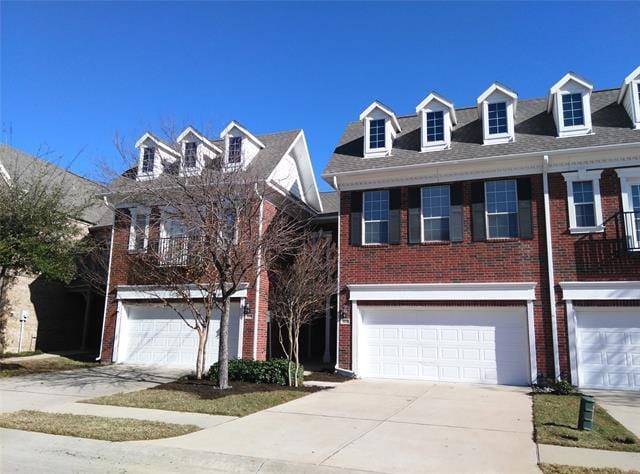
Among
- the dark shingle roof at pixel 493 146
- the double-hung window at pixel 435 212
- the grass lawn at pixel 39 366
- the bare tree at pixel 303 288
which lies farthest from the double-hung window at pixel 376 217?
the grass lawn at pixel 39 366

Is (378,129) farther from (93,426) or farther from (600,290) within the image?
(93,426)

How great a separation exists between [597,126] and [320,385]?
A: 11.0 metres

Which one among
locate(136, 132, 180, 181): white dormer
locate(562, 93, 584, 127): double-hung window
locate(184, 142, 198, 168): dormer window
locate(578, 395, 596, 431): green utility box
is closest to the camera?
locate(578, 395, 596, 431): green utility box

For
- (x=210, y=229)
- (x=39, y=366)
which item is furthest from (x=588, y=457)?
(x=39, y=366)

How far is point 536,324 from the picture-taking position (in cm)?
1377

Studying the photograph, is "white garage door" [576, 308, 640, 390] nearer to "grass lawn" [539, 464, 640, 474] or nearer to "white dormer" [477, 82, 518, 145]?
"white dormer" [477, 82, 518, 145]

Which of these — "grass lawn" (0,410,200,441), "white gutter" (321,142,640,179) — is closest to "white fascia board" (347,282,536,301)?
"white gutter" (321,142,640,179)

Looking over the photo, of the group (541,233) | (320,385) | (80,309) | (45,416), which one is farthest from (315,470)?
(80,309)

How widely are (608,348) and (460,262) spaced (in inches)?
174

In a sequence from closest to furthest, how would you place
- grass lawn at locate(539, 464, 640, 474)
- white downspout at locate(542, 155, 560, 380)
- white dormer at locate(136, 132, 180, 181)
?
grass lawn at locate(539, 464, 640, 474) < white downspout at locate(542, 155, 560, 380) < white dormer at locate(136, 132, 180, 181)

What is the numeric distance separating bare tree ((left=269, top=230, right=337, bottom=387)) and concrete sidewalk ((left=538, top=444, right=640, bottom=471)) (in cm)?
719

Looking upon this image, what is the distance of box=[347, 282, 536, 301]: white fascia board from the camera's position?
14008mm

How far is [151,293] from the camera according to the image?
56.8 ft

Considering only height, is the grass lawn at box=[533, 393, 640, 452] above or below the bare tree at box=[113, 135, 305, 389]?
below
